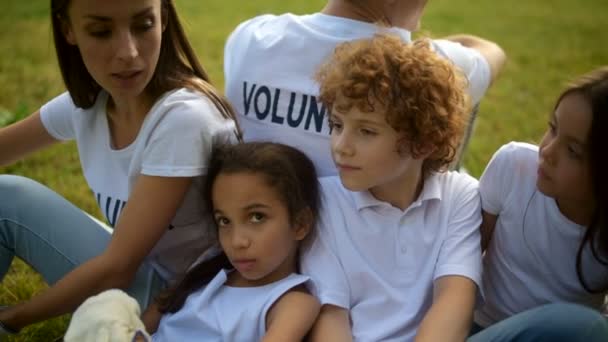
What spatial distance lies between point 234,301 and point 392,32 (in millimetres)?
997

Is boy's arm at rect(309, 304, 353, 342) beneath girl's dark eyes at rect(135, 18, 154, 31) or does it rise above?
beneath

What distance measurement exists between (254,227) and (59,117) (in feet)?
3.15

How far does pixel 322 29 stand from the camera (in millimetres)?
2514

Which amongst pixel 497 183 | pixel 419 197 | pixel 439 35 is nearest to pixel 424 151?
pixel 419 197

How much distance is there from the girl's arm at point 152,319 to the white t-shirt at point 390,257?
0.49 metres

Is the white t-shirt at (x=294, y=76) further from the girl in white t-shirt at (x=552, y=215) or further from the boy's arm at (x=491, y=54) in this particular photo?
the girl in white t-shirt at (x=552, y=215)

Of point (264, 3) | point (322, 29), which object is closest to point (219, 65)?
point (264, 3)

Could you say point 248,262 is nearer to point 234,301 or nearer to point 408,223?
point 234,301

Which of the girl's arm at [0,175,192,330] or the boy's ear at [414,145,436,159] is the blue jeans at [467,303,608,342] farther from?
the girl's arm at [0,175,192,330]

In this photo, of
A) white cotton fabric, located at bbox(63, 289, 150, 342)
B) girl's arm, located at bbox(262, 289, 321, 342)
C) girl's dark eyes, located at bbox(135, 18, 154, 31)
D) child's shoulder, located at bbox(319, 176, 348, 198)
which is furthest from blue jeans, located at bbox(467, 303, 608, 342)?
girl's dark eyes, located at bbox(135, 18, 154, 31)

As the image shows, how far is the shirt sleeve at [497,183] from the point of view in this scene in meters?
2.33

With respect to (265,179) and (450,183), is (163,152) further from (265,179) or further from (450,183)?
(450,183)

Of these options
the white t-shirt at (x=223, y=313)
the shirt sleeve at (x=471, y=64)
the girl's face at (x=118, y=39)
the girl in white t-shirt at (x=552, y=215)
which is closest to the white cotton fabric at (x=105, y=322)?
the white t-shirt at (x=223, y=313)

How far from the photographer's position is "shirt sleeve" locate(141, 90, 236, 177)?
2.28 m
